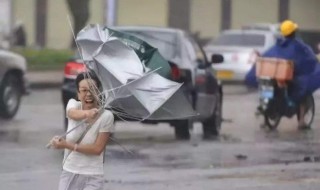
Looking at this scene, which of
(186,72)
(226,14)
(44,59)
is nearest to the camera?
(186,72)

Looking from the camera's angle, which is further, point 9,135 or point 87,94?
point 9,135

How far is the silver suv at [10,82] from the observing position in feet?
61.8

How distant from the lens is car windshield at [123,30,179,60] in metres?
15.6

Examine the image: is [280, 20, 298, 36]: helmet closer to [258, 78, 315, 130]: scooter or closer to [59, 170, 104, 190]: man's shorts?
[258, 78, 315, 130]: scooter

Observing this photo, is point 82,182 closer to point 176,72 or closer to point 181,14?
point 176,72

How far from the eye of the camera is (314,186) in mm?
11266

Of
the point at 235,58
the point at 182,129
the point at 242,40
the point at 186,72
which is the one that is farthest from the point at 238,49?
the point at 186,72

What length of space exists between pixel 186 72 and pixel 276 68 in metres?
2.46

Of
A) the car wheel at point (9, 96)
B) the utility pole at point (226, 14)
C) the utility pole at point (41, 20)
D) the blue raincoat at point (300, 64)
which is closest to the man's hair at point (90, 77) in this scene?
the blue raincoat at point (300, 64)

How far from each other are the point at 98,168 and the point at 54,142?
1.46 ft

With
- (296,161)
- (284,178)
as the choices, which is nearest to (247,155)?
(296,161)

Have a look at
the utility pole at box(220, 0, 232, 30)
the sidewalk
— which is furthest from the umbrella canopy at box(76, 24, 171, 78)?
the utility pole at box(220, 0, 232, 30)

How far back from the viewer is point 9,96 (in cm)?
1908

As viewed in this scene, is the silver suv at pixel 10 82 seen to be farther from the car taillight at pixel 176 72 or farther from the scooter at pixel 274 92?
the car taillight at pixel 176 72
